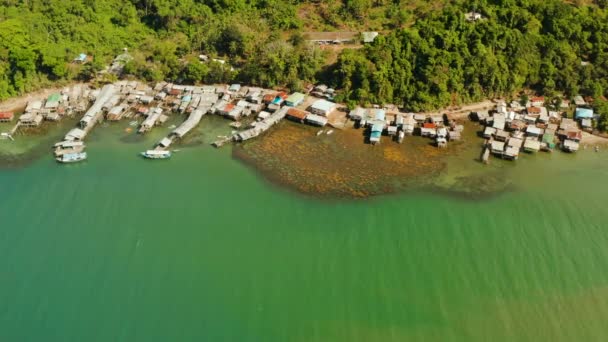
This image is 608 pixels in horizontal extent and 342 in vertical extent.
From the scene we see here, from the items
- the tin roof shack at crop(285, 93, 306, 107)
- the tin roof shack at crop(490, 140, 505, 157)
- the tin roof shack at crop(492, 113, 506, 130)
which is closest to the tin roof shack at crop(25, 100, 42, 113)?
the tin roof shack at crop(285, 93, 306, 107)

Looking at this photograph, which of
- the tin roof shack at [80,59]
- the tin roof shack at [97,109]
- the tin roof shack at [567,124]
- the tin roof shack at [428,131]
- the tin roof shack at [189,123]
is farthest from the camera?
the tin roof shack at [80,59]

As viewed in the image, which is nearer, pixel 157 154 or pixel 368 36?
pixel 157 154

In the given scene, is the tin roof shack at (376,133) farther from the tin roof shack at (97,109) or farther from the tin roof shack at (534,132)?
the tin roof shack at (97,109)

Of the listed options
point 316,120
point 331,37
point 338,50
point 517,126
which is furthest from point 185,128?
point 517,126

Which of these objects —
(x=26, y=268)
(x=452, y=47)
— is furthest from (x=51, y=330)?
(x=452, y=47)

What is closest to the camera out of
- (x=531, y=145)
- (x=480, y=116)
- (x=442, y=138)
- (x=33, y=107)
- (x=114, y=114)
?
(x=531, y=145)

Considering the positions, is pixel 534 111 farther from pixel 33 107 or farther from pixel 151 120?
pixel 33 107

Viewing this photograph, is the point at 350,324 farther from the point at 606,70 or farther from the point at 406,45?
the point at 606,70

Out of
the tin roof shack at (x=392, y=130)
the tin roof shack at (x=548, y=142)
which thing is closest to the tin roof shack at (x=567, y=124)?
the tin roof shack at (x=548, y=142)
